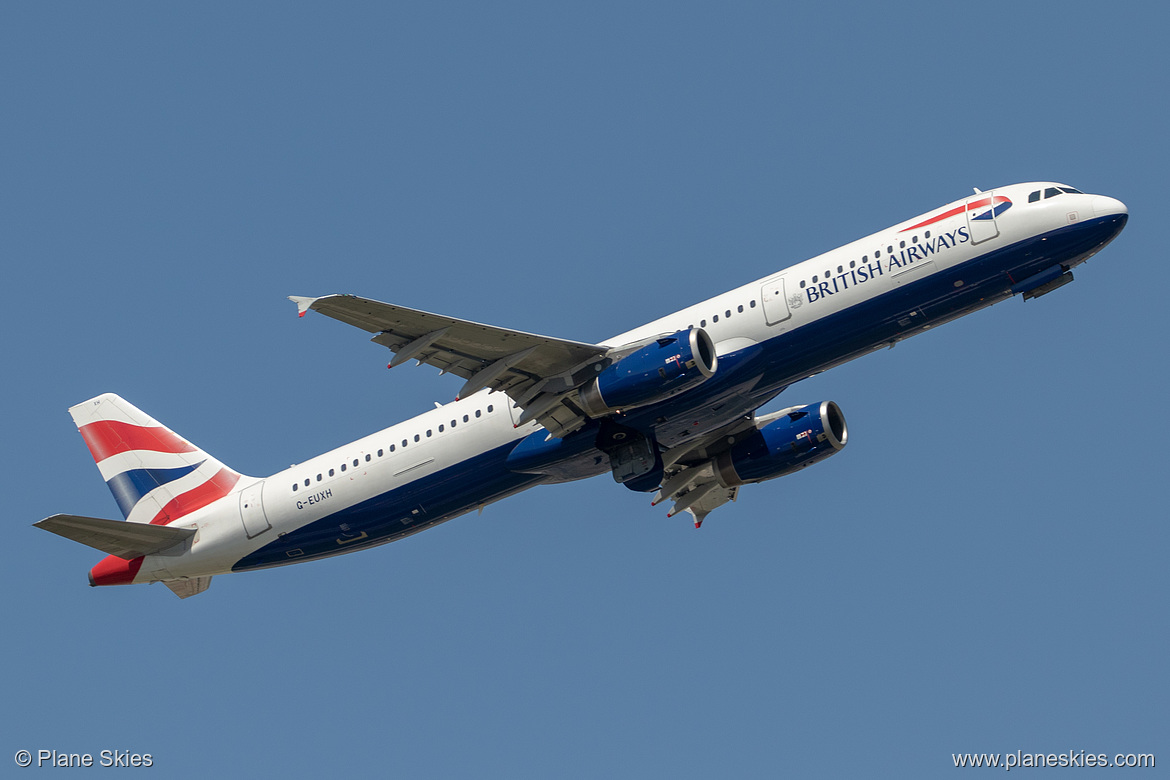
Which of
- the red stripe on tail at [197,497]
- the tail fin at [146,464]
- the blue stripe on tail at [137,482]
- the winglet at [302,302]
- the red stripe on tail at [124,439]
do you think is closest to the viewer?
the winglet at [302,302]

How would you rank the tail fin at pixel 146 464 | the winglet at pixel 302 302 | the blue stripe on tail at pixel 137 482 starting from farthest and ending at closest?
Result: 1. the blue stripe on tail at pixel 137 482
2. the tail fin at pixel 146 464
3. the winglet at pixel 302 302

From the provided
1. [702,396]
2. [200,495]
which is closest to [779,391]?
[702,396]

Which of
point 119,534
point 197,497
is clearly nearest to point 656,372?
point 197,497

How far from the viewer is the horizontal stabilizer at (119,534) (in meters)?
46.0

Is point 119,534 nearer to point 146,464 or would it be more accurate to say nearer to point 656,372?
point 146,464

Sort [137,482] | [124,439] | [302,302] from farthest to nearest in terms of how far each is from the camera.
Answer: [124,439]
[137,482]
[302,302]

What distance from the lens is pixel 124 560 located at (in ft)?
163

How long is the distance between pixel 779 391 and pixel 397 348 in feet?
41.6

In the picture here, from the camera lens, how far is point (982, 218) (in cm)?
4131

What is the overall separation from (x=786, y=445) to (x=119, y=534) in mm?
24096

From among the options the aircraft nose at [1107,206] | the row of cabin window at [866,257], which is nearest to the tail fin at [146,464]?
the row of cabin window at [866,257]

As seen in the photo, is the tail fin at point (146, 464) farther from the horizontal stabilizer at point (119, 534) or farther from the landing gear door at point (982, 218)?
the landing gear door at point (982, 218)

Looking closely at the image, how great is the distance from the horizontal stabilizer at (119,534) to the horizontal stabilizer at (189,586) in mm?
2126

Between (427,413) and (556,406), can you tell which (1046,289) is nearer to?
(556,406)
